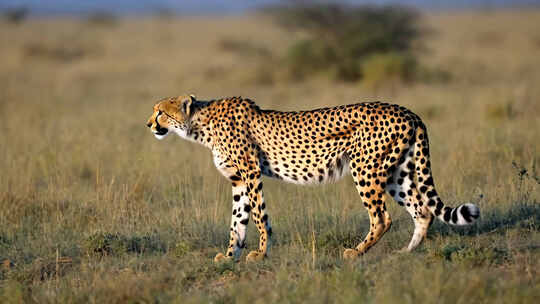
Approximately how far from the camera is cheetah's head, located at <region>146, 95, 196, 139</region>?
5.52 meters

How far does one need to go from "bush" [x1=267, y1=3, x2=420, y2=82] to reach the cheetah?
10155 millimetres

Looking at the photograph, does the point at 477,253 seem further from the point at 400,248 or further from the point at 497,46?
the point at 497,46

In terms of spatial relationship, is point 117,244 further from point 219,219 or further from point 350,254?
point 350,254

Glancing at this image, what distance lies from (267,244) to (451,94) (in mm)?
8684

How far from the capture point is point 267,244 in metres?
5.24

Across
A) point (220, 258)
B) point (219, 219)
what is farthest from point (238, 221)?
point (219, 219)

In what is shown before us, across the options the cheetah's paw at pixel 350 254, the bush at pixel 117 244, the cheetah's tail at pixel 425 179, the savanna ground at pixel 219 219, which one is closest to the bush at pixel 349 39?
the savanna ground at pixel 219 219

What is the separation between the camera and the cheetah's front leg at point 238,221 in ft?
17.4

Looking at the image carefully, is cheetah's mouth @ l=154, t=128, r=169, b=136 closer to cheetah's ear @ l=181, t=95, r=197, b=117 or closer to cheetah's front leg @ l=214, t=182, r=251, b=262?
cheetah's ear @ l=181, t=95, r=197, b=117

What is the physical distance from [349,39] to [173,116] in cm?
1290

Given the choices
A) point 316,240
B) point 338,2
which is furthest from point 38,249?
point 338,2

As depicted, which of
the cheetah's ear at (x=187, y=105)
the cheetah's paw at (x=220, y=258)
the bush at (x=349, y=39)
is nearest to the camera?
the cheetah's paw at (x=220, y=258)

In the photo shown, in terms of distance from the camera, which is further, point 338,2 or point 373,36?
point 338,2

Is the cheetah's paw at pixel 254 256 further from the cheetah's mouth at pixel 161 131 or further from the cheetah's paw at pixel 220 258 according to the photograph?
the cheetah's mouth at pixel 161 131
